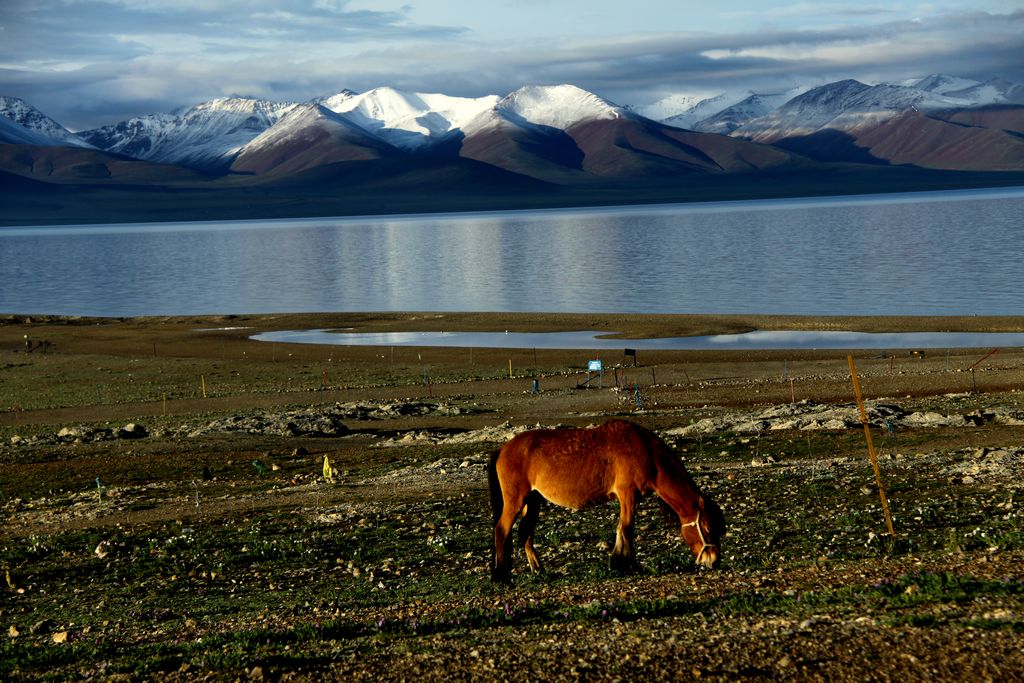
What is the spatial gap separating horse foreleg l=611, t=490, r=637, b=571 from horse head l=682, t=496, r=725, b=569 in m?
0.66

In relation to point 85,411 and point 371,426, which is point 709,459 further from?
point 85,411

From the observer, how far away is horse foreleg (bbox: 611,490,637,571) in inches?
570

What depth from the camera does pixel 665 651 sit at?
1133 cm

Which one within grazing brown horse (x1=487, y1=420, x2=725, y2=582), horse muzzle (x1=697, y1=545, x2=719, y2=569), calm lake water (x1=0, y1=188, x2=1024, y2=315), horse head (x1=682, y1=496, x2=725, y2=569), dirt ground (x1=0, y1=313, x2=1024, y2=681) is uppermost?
grazing brown horse (x1=487, y1=420, x2=725, y2=582)

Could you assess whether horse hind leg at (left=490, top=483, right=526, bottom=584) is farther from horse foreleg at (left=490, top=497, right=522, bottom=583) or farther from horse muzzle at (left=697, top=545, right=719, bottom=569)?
horse muzzle at (left=697, top=545, right=719, bottom=569)

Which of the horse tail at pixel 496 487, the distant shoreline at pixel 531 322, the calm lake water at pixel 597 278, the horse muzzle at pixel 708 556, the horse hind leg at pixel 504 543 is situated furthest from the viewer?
the calm lake water at pixel 597 278

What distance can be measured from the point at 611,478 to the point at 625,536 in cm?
88

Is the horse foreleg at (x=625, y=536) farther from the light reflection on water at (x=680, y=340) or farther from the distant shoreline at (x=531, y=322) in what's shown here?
the distant shoreline at (x=531, y=322)

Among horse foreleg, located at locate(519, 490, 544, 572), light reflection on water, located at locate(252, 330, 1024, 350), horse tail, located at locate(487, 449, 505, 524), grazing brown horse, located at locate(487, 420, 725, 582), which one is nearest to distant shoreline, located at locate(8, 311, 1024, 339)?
light reflection on water, located at locate(252, 330, 1024, 350)

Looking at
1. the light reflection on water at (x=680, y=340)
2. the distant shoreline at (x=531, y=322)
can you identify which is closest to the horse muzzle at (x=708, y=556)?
the light reflection on water at (x=680, y=340)

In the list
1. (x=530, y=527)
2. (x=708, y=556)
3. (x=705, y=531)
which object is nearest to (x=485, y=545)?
(x=530, y=527)

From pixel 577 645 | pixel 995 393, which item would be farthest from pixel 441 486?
pixel 995 393

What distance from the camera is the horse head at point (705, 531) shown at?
14.2 metres

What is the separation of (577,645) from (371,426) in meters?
29.9
